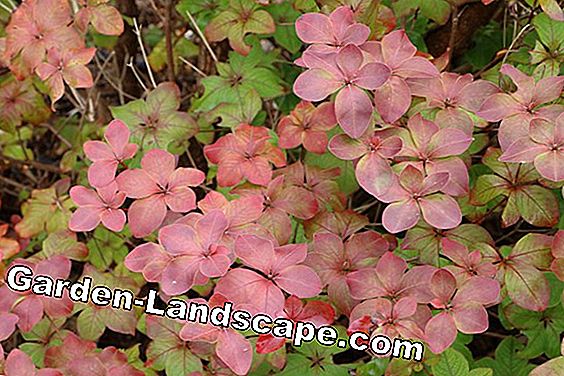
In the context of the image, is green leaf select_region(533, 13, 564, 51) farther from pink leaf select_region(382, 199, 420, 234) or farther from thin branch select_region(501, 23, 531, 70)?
pink leaf select_region(382, 199, 420, 234)

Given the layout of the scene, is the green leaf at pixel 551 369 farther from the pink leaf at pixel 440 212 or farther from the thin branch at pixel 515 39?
the thin branch at pixel 515 39

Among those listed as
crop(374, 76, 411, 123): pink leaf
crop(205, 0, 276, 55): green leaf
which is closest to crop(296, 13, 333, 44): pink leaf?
crop(374, 76, 411, 123): pink leaf

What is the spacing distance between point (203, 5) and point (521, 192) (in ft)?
2.34

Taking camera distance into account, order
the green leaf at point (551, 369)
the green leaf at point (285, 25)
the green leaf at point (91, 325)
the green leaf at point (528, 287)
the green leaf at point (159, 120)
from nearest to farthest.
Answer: the green leaf at point (551, 369), the green leaf at point (528, 287), the green leaf at point (91, 325), the green leaf at point (159, 120), the green leaf at point (285, 25)

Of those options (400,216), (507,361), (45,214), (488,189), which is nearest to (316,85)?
(400,216)

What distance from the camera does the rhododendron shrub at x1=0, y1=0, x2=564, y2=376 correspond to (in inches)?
39.4

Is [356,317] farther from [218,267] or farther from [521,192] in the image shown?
[521,192]

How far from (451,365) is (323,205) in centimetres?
30

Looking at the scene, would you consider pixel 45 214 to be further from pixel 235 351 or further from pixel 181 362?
pixel 235 351

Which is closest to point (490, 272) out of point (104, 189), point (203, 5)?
point (104, 189)

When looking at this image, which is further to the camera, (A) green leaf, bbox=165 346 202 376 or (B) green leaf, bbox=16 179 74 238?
(B) green leaf, bbox=16 179 74 238

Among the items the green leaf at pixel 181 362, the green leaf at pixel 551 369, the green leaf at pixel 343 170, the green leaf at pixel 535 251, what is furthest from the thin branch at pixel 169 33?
the green leaf at pixel 551 369

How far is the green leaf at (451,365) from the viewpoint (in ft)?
3.56

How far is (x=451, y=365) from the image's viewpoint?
1.09 metres
